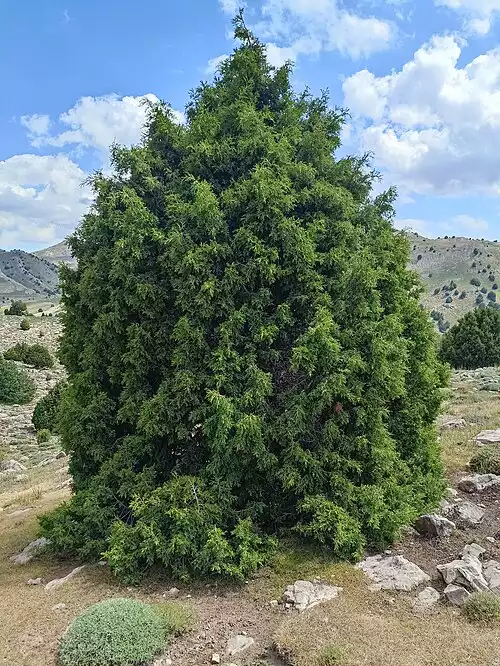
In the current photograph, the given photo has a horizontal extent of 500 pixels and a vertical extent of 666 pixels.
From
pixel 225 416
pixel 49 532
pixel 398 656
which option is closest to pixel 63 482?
pixel 49 532

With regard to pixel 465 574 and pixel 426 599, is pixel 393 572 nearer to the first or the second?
pixel 426 599

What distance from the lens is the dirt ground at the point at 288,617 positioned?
5.29 m

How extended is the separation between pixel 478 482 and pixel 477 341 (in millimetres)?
21487

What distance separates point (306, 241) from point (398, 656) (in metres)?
5.34

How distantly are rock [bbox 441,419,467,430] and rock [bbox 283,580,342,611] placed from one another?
9554 mm

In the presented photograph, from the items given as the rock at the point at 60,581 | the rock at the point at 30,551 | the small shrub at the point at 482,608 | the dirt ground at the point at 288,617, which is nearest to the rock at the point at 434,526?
the dirt ground at the point at 288,617

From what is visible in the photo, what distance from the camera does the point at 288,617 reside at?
6.04 m

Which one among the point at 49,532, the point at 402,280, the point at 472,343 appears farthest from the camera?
the point at 472,343

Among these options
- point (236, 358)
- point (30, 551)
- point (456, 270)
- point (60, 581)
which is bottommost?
point (30, 551)

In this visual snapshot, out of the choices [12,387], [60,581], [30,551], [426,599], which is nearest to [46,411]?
[12,387]

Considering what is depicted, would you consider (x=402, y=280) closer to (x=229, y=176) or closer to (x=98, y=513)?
(x=229, y=176)

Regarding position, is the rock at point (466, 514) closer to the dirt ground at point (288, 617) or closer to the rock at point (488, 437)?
the dirt ground at point (288, 617)

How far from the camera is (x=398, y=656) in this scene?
518cm

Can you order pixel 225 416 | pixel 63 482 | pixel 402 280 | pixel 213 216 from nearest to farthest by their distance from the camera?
pixel 225 416 < pixel 213 216 < pixel 402 280 < pixel 63 482
